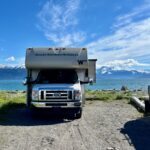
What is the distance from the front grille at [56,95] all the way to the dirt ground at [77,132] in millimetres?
1017

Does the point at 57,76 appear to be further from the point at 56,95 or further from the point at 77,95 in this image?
the point at 77,95

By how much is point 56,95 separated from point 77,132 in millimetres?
3786

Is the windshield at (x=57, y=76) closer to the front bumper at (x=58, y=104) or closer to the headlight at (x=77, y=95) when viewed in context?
the headlight at (x=77, y=95)

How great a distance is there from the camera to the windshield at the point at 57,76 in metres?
19.4

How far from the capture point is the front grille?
58.8ft

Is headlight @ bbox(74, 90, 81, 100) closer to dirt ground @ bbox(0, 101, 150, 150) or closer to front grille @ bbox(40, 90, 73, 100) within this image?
front grille @ bbox(40, 90, 73, 100)

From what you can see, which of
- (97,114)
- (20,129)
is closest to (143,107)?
(97,114)

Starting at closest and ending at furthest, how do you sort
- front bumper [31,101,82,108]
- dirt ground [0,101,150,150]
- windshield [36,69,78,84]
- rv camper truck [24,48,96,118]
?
1. dirt ground [0,101,150,150]
2. front bumper [31,101,82,108]
3. rv camper truck [24,48,96,118]
4. windshield [36,69,78,84]

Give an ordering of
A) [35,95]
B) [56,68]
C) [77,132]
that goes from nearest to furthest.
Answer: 1. [77,132]
2. [35,95]
3. [56,68]

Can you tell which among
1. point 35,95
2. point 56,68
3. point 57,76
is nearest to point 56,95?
point 35,95

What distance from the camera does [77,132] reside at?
568 inches

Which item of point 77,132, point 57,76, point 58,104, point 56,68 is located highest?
point 56,68

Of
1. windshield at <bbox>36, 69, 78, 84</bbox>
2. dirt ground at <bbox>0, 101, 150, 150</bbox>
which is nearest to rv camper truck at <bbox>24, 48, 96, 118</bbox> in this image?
windshield at <bbox>36, 69, 78, 84</bbox>

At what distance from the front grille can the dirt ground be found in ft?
3.33
